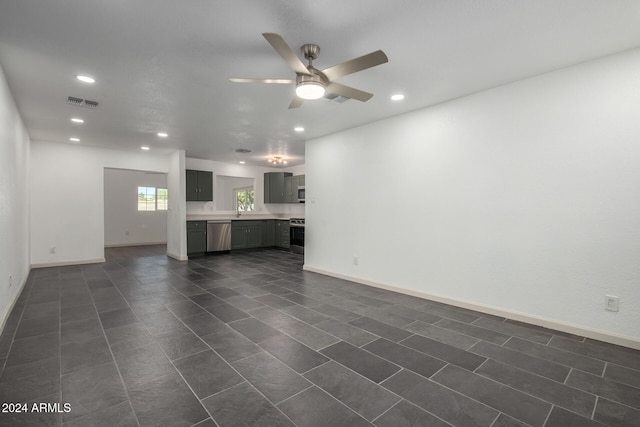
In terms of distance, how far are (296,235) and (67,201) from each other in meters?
4.79

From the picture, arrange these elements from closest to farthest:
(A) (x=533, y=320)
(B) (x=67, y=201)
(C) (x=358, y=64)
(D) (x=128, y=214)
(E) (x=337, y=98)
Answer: (C) (x=358, y=64), (A) (x=533, y=320), (E) (x=337, y=98), (B) (x=67, y=201), (D) (x=128, y=214)

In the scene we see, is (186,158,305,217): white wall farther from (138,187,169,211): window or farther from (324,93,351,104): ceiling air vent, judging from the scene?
(324,93,351,104): ceiling air vent

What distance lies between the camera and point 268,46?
2.38 m

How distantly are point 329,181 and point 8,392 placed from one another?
13.9 feet

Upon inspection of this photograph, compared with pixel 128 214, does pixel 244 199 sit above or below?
above

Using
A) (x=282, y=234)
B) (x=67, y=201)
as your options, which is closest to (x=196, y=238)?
(x=282, y=234)

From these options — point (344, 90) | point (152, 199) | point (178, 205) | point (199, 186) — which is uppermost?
point (344, 90)

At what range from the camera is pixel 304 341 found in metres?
2.59

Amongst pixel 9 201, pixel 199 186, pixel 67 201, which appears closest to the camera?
pixel 9 201

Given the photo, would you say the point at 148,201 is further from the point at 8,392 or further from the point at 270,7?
the point at 270,7

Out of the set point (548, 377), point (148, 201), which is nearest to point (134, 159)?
point (148, 201)

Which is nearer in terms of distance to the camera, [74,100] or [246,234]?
[74,100]

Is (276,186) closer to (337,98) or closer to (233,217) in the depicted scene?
(233,217)

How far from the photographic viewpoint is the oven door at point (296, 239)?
7.60 m
